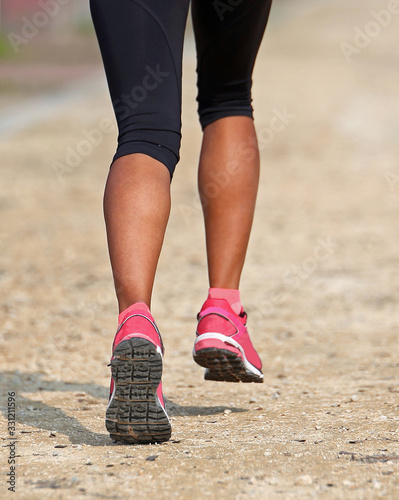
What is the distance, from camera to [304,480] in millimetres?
1288

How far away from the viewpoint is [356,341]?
2.87 m

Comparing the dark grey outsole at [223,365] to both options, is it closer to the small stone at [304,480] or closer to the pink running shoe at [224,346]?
the pink running shoe at [224,346]

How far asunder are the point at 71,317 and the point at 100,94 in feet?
24.2

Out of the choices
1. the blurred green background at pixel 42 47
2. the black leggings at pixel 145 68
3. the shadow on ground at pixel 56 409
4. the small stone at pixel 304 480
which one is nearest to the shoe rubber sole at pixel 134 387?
the shadow on ground at pixel 56 409

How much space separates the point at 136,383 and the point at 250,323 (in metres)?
1.71

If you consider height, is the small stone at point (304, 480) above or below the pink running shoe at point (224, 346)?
below

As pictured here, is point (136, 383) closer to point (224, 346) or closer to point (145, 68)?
point (224, 346)

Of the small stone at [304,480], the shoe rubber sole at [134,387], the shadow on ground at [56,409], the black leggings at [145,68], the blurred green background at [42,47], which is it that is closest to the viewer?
the small stone at [304,480]

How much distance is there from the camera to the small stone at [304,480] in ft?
4.19

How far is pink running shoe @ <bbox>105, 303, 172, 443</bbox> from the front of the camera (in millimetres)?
1422

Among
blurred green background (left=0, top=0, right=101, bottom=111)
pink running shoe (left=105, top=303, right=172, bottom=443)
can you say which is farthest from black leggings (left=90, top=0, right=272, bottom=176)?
blurred green background (left=0, top=0, right=101, bottom=111)

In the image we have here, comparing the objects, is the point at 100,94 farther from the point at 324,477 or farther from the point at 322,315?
the point at 324,477

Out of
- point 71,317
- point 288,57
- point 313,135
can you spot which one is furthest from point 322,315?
point 288,57

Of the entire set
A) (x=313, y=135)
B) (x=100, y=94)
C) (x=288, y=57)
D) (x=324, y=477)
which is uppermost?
(x=288, y=57)
